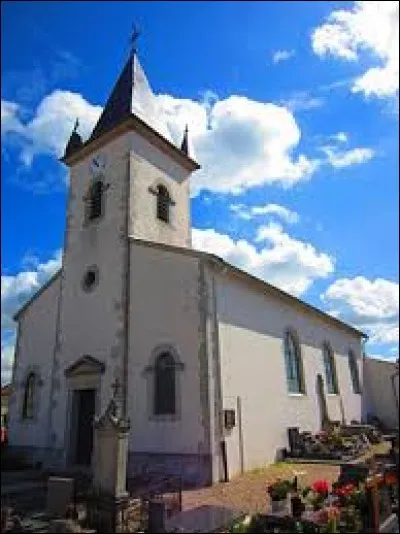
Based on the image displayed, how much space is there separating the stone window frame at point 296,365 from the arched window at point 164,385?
554 centimetres

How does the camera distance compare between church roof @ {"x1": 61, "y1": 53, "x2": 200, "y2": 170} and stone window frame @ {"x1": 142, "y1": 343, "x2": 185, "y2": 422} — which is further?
church roof @ {"x1": 61, "y1": 53, "x2": 200, "y2": 170}

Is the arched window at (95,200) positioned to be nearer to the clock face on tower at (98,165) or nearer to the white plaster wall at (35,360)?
the clock face on tower at (98,165)

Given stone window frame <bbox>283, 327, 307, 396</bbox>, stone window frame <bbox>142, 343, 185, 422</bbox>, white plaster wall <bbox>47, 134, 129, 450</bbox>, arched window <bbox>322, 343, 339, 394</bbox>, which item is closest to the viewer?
stone window frame <bbox>142, 343, 185, 422</bbox>

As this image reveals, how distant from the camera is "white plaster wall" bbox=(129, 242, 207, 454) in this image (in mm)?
12414

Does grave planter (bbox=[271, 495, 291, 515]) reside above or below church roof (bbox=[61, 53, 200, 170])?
below

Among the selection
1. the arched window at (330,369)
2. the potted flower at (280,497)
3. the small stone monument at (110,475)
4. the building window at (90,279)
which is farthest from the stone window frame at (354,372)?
the small stone monument at (110,475)

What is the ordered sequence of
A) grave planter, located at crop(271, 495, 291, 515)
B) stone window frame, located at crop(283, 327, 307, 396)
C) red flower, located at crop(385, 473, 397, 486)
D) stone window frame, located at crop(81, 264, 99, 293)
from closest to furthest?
grave planter, located at crop(271, 495, 291, 515), red flower, located at crop(385, 473, 397, 486), stone window frame, located at crop(81, 264, 99, 293), stone window frame, located at crop(283, 327, 307, 396)

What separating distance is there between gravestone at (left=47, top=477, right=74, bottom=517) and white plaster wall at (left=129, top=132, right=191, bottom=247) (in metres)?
8.51

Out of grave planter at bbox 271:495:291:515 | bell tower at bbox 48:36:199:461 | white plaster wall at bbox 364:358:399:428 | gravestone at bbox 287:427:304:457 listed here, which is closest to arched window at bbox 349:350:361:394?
white plaster wall at bbox 364:358:399:428

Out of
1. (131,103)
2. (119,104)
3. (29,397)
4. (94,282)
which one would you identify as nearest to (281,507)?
(94,282)

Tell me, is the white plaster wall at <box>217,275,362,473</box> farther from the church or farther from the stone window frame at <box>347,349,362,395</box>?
the stone window frame at <box>347,349,362,395</box>

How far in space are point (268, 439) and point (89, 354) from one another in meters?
6.17

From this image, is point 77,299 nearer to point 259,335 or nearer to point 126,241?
point 126,241

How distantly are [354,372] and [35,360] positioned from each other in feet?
53.6
